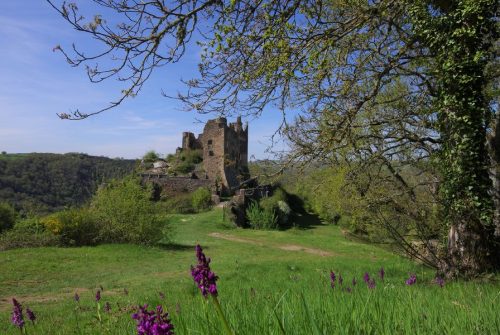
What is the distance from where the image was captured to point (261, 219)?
129ft

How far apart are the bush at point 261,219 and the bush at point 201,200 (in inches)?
304

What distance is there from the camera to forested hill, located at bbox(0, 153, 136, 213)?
2963 inches

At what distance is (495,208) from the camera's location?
875 cm

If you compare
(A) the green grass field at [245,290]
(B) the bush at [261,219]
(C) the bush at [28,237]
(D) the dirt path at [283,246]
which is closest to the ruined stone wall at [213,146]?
(B) the bush at [261,219]

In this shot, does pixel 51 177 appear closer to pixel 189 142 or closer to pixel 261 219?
pixel 189 142

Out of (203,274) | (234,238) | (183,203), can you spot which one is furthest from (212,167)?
(203,274)

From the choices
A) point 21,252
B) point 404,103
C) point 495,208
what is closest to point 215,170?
point 21,252

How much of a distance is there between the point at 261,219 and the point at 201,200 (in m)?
9.59

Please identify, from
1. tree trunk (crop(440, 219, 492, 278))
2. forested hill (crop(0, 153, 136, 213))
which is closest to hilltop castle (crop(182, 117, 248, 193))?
forested hill (crop(0, 153, 136, 213))

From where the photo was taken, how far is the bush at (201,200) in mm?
46000

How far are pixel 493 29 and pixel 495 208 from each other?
3737 millimetres

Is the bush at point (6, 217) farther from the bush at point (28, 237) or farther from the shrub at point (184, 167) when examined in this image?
the shrub at point (184, 167)

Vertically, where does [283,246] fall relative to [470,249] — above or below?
below

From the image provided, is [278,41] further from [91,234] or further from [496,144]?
[91,234]
